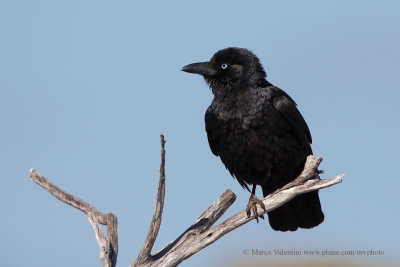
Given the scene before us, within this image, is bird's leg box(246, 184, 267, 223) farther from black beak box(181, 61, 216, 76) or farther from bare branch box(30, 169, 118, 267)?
black beak box(181, 61, 216, 76)

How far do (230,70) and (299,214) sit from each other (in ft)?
6.61

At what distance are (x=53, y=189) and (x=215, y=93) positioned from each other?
2.35 metres

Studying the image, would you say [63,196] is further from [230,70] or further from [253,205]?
[230,70]

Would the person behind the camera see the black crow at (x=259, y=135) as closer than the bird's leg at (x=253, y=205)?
No

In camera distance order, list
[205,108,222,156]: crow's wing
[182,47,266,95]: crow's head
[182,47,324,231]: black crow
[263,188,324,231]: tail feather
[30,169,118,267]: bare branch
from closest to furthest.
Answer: [30,169,118,267]: bare branch, [182,47,324,231]: black crow, [205,108,222,156]: crow's wing, [263,188,324,231]: tail feather, [182,47,266,95]: crow's head

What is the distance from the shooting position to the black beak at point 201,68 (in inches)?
286

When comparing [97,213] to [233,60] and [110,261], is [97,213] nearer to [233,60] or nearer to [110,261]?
[110,261]

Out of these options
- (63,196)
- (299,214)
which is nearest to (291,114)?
(299,214)

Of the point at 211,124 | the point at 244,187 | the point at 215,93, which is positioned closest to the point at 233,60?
the point at 215,93

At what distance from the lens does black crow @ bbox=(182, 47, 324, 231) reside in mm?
6344

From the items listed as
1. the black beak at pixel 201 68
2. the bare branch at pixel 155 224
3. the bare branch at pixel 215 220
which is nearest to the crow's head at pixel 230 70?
the black beak at pixel 201 68

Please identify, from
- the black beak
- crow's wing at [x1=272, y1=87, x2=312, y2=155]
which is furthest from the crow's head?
crow's wing at [x1=272, y1=87, x2=312, y2=155]

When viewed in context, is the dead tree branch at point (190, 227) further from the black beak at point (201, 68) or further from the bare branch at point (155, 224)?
the black beak at point (201, 68)

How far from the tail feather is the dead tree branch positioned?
2.89 feet
